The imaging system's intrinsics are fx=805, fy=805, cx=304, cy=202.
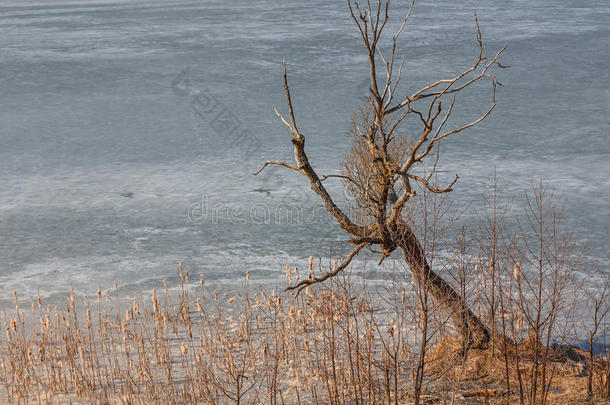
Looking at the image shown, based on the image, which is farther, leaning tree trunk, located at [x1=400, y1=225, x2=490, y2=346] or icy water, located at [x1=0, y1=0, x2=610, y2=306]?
icy water, located at [x1=0, y1=0, x2=610, y2=306]

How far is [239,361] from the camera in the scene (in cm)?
674

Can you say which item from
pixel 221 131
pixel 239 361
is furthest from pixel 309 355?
pixel 221 131

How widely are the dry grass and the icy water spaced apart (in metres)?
1.10

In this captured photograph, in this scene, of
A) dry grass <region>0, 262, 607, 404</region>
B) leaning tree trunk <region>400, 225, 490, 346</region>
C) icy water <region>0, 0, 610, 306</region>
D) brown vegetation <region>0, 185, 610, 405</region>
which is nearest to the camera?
brown vegetation <region>0, 185, 610, 405</region>

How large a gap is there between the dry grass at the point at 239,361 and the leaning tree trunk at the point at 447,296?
0.48ft

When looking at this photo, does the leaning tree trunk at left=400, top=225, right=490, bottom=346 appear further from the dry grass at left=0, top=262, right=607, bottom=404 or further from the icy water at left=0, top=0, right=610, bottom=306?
the icy water at left=0, top=0, right=610, bottom=306

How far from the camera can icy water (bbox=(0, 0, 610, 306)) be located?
9.66 meters

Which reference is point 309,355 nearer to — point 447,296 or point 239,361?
point 239,361

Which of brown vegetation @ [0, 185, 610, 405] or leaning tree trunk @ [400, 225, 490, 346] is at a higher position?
leaning tree trunk @ [400, 225, 490, 346]

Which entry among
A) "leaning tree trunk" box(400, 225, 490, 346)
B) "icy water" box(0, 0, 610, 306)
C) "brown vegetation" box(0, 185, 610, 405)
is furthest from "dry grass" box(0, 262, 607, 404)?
"icy water" box(0, 0, 610, 306)

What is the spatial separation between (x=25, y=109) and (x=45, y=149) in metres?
2.84

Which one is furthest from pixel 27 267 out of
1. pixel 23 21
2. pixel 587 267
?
pixel 23 21

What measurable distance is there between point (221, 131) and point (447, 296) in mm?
9509

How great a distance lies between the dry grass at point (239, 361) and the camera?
5.81 metres
